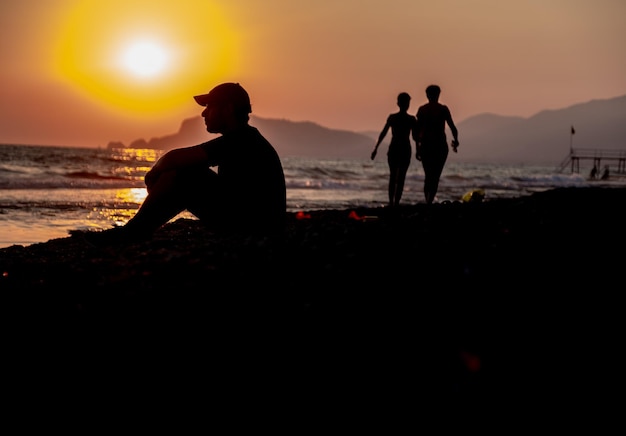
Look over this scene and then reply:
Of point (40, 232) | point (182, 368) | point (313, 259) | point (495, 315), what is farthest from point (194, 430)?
point (40, 232)

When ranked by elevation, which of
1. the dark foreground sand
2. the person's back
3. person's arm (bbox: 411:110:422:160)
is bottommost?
the dark foreground sand

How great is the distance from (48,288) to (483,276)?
3.14 meters

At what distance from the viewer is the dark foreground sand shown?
3508mm

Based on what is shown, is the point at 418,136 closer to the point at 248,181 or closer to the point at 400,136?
the point at 400,136

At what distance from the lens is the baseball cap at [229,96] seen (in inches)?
217

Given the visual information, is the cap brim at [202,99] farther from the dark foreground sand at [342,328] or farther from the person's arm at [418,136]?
the person's arm at [418,136]

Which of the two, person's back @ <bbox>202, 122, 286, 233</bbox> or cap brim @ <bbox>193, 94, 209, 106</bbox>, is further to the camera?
cap brim @ <bbox>193, 94, 209, 106</bbox>

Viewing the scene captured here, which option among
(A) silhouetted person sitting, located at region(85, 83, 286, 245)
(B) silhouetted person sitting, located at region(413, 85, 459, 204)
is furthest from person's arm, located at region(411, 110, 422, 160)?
(A) silhouetted person sitting, located at region(85, 83, 286, 245)

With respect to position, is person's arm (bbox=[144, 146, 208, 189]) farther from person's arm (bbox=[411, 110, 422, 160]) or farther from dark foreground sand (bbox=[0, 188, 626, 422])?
person's arm (bbox=[411, 110, 422, 160])

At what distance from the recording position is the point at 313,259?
182 inches

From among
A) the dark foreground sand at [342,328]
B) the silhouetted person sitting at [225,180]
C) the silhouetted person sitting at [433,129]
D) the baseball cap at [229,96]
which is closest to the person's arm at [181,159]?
the silhouetted person sitting at [225,180]

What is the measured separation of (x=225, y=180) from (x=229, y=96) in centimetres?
72

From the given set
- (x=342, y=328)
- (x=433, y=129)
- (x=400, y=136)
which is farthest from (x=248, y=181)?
(x=400, y=136)

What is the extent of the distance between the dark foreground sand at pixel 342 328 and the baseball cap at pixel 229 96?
1.29 meters
